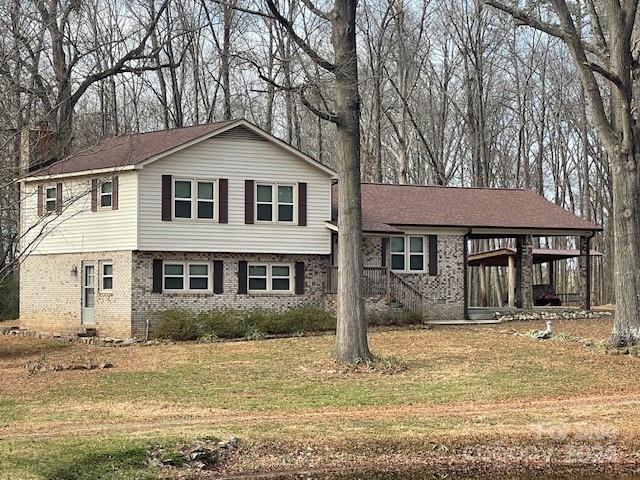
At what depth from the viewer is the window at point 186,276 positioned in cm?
2945

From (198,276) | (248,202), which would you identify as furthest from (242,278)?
(248,202)

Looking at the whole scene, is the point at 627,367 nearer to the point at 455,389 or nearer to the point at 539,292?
the point at 455,389

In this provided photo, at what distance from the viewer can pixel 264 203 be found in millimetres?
30875

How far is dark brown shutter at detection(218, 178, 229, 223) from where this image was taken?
29969 millimetres

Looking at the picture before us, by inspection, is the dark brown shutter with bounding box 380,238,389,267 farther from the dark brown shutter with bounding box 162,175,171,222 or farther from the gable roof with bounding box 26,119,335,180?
the dark brown shutter with bounding box 162,175,171,222

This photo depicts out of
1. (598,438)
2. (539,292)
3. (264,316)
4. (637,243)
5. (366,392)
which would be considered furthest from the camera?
(539,292)

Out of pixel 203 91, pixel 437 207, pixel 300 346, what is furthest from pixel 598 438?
pixel 203 91

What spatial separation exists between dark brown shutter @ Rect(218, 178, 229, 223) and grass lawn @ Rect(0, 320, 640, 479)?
5119 millimetres

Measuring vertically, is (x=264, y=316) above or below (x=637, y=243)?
below

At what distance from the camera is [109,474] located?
38.7 feet

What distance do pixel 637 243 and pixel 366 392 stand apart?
357 inches

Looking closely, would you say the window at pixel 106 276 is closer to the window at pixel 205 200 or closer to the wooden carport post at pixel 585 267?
the window at pixel 205 200

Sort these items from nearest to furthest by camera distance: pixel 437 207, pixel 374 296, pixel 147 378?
pixel 147 378
pixel 374 296
pixel 437 207

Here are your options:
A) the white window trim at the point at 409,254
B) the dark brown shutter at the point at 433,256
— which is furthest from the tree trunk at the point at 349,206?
the dark brown shutter at the point at 433,256
